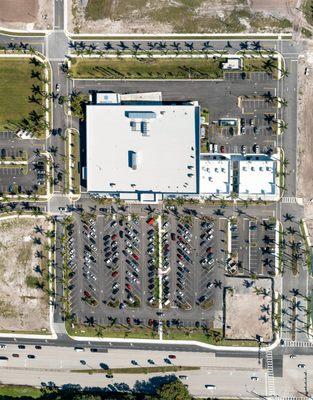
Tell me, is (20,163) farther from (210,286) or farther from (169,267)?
(210,286)

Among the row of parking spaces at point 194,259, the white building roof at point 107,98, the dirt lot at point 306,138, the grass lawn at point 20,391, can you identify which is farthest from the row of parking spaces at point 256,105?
the grass lawn at point 20,391

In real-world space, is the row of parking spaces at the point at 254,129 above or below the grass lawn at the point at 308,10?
Result: below

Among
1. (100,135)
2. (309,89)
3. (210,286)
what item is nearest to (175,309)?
(210,286)

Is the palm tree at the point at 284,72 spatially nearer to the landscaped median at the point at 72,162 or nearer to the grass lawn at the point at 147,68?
the grass lawn at the point at 147,68

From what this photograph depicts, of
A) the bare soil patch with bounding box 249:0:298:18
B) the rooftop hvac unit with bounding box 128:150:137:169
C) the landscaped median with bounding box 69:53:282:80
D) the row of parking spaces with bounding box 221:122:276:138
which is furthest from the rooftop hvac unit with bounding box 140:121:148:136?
the bare soil patch with bounding box 249:0:298:18

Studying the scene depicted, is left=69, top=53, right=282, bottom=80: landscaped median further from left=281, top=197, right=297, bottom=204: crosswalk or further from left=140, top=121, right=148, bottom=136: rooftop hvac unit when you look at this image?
left=281, top=197, right=297, bottom=204: crosswalk

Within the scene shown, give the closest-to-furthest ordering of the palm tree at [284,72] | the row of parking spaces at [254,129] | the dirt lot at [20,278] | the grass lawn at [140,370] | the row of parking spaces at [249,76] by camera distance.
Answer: the palm tree at [284,72] < the row of parking spaces at [249,76] < the row of parking spaces at [254,129] < the grass lawn at [140,370] < the dirt lot at [20,278]

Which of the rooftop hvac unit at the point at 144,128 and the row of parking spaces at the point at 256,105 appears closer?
the rooftop hvac unit at the point at 144,128
